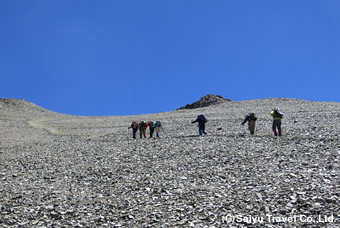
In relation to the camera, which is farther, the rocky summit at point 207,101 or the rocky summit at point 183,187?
the rocky summit at point 207,101

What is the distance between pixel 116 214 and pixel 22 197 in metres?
4.83

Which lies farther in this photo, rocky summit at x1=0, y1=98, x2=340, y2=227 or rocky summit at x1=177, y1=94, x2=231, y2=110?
rocky summit at x1=177, y1=94, x2=231, y2=110

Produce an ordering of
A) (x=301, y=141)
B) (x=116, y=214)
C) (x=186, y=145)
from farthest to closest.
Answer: (x=186, y=145) < (x=301, y=141) < (x=116, y=214)

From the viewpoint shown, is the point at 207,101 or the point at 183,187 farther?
the point at 207,101

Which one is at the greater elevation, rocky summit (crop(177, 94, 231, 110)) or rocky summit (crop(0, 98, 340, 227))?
rocky summit (crop(177, 94, 231, 110))

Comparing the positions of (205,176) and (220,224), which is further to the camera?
(205,176)

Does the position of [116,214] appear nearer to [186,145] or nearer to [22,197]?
[22,197]

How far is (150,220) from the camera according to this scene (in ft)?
33.0

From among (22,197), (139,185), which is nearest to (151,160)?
(139,185)

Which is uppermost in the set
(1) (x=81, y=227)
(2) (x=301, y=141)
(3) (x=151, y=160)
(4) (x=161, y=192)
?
(2) (x=301, y=141)

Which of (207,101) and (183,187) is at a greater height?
(207,101)

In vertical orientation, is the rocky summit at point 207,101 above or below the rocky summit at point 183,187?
above

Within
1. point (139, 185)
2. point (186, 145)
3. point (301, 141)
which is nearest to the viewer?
point (139, 185)

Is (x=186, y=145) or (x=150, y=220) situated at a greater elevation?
(x=186, y=145)
